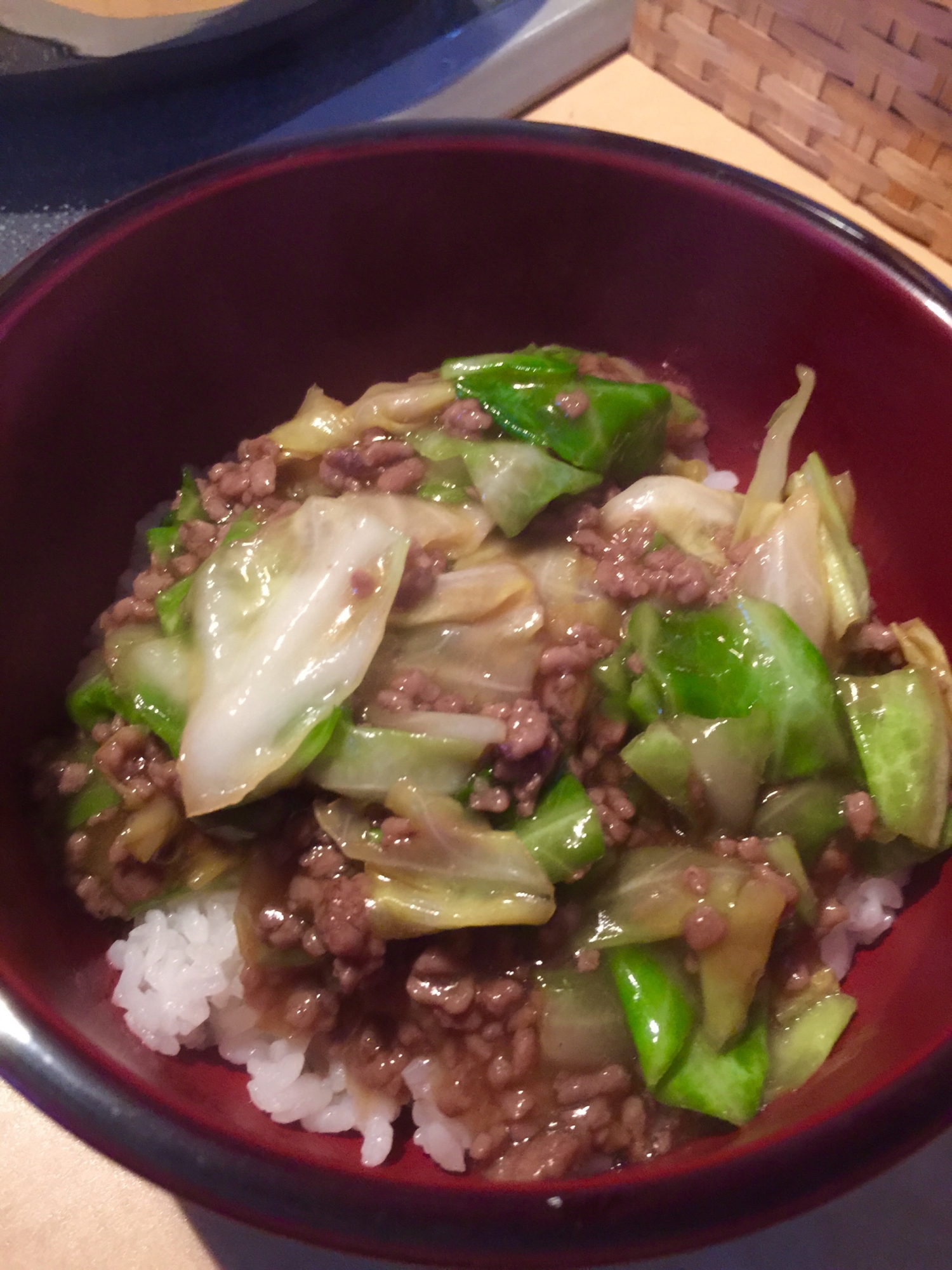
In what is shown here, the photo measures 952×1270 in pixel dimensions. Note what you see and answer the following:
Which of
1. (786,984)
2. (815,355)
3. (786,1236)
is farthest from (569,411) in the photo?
(786,1236)

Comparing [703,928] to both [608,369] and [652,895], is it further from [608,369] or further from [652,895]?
[608,369]

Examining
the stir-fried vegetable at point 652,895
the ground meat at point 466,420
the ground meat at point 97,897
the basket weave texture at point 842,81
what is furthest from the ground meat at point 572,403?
the basket weave texture at point 842,81

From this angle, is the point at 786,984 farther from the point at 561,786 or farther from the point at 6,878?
the point at 6,878

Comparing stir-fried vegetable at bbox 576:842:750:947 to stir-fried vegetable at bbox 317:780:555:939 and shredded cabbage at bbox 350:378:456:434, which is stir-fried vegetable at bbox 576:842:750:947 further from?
shredded cabbage at bbox 350:378:456:434

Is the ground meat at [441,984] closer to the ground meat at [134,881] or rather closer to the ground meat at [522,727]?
the ground meat at [522,727]

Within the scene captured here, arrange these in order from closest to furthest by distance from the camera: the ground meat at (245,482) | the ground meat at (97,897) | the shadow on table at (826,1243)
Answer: the shadow on table at (826,1243) → the ground meat at (97,897) → the ground meat at (245,482)
